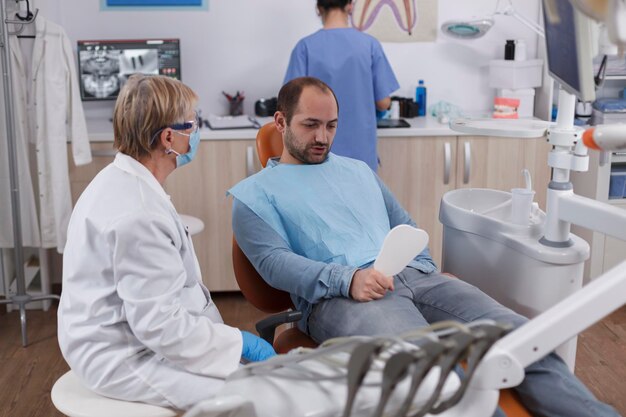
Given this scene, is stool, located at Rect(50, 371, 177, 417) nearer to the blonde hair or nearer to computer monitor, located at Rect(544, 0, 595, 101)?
the blonde hair

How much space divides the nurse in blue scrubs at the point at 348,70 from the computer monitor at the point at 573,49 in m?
1.44

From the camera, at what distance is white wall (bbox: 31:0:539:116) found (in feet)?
12.2

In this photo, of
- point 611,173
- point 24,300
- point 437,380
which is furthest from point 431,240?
point 437,380

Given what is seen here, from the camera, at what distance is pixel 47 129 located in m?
3.22

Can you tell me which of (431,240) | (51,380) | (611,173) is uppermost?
(611,173)

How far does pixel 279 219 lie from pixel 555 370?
0.78 m

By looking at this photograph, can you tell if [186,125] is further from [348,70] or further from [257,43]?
[257,43]

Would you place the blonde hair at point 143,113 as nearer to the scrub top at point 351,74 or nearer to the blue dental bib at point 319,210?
the blue dental bib at point 319,210

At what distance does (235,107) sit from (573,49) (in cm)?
229

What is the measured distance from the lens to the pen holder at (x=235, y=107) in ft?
12.2

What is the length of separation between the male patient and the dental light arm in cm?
64

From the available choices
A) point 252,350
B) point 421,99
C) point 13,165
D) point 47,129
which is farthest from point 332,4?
point 252,350

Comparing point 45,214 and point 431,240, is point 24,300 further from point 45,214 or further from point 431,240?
point 431,240

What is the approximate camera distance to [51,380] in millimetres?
2861
